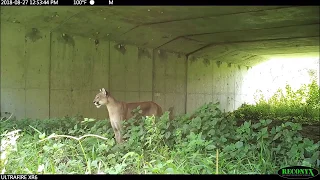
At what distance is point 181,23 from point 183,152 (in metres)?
5.60

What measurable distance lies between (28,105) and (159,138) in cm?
452

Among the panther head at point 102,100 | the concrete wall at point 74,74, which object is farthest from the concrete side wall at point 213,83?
the panther head at point 102,100

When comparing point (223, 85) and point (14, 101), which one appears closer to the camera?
point (14, 101)

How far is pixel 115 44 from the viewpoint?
32.7ft

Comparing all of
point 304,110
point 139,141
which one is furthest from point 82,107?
point 304,110

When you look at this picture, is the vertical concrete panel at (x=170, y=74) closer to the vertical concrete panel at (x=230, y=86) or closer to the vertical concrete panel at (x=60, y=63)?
the vertical concrete panel at (x=60, y=63)

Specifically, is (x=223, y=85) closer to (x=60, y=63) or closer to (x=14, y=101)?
(x=60, y=63)

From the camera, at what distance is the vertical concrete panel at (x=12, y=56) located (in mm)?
7222

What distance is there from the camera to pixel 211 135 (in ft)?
13.5

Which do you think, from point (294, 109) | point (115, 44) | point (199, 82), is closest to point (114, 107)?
point (115, 44)

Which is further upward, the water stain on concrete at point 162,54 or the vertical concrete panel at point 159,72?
the water stain on concrete at point 162,54

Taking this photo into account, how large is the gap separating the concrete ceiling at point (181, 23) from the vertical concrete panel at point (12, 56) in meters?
0.23

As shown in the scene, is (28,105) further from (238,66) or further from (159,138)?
(238,66)

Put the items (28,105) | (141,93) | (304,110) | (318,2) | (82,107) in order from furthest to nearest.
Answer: (304,110), (141,93), (82,107), (28,105), (318,2)
